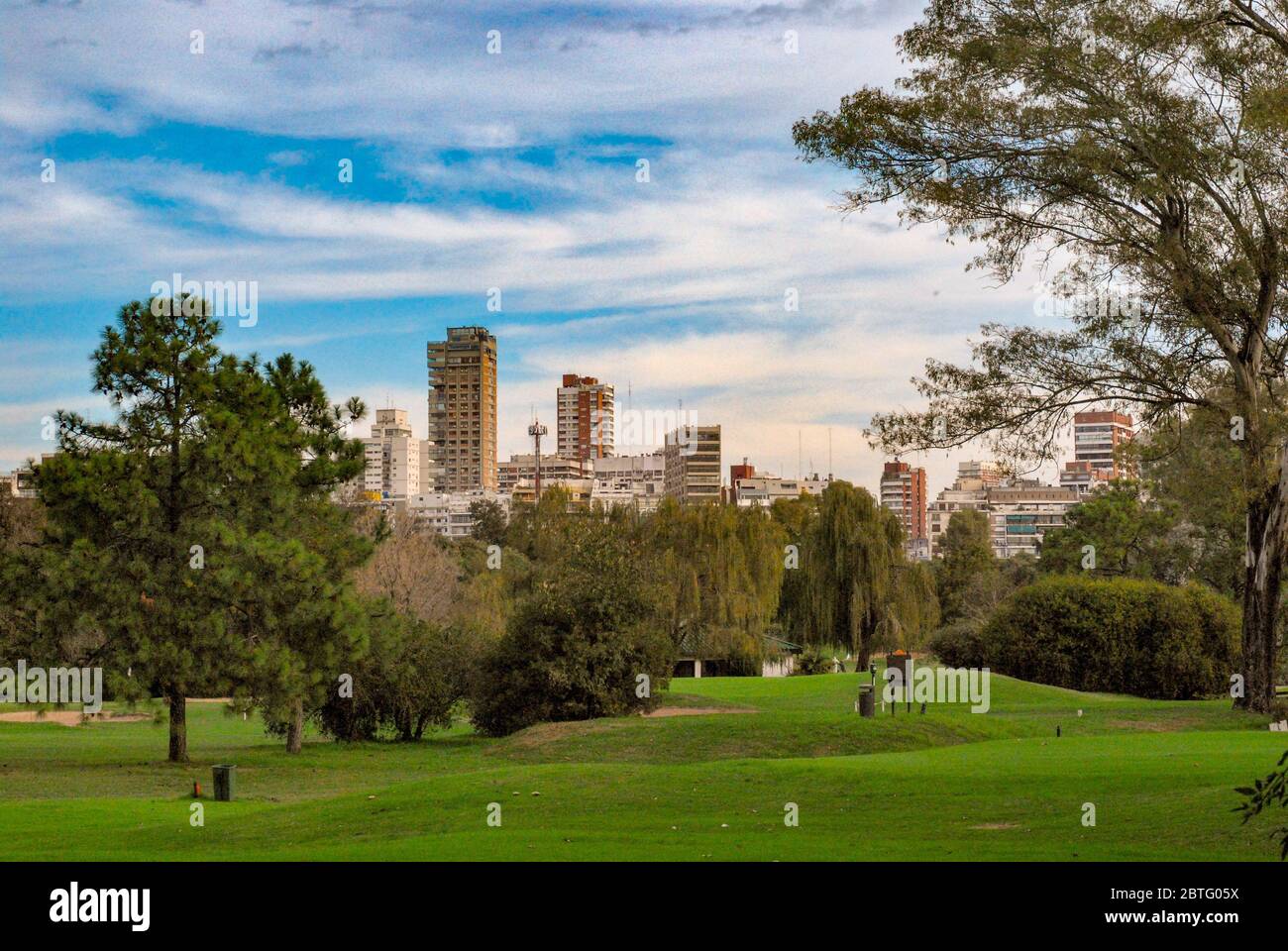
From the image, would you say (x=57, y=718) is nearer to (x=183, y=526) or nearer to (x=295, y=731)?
(x=295, y=731)

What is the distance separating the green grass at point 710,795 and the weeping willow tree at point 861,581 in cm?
1733

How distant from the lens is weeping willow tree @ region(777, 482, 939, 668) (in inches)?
1855

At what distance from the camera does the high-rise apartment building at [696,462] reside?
186000mm

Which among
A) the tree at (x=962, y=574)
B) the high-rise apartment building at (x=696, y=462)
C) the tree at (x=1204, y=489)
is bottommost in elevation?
the tree at (x=962, y=574)

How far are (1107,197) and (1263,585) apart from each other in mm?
8790

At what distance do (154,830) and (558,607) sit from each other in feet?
55.6

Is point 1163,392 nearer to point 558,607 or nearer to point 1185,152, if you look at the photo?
point 1185,152

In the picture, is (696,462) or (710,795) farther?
(696,462)

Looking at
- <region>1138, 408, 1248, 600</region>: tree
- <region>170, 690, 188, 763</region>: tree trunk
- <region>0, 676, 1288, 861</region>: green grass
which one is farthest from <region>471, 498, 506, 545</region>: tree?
<region>0, 676, 1288, 861</region>: green grass

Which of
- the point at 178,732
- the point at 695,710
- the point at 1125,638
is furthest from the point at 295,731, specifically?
the point at 1125,638

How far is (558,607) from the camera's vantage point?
32312 millimetres

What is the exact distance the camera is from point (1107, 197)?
25.8 meters

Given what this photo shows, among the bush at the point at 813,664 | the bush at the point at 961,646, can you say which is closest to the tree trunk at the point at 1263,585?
the bush at the point at 961,646

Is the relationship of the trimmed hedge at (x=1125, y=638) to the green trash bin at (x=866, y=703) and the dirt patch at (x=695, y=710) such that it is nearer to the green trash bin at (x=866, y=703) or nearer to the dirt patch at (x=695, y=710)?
the dirt patch at (x=695, y=710)
